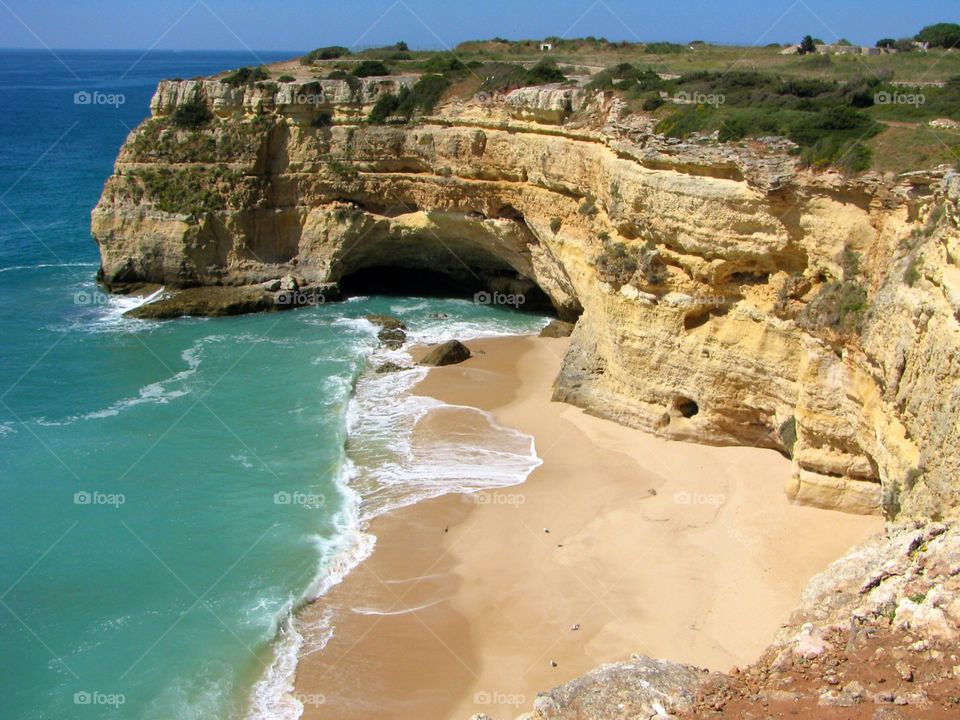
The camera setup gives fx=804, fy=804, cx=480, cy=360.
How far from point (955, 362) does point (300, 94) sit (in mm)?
27988

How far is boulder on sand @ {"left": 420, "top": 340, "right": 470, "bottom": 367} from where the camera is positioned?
27.2 metres

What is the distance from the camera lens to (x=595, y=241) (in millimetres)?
24547

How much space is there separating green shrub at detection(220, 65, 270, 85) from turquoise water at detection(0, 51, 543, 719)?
35.2ft

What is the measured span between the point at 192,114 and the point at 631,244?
70.9 ft

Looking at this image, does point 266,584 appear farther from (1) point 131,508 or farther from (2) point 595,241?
(2) point 595,241

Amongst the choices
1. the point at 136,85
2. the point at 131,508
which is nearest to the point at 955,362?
the point at 131,508

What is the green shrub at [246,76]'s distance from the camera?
3531cm

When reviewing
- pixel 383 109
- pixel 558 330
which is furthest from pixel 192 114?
pixel 558 330

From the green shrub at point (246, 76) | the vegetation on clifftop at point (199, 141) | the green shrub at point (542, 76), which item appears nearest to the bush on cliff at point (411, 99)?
the green shrub at point (542, 76)

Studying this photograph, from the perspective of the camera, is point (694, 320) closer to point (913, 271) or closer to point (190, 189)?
point (913, 271)

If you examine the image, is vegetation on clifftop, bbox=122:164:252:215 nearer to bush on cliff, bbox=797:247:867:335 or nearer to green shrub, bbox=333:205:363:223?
green shrub, bbox=333:205:363:223

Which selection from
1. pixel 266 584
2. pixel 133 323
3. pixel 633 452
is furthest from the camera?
pixel 133 323

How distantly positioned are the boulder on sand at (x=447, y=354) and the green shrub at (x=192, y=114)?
15.8 meters

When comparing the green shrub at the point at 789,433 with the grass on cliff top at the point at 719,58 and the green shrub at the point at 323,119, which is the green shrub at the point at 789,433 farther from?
the green shrub at the point at 323,119
